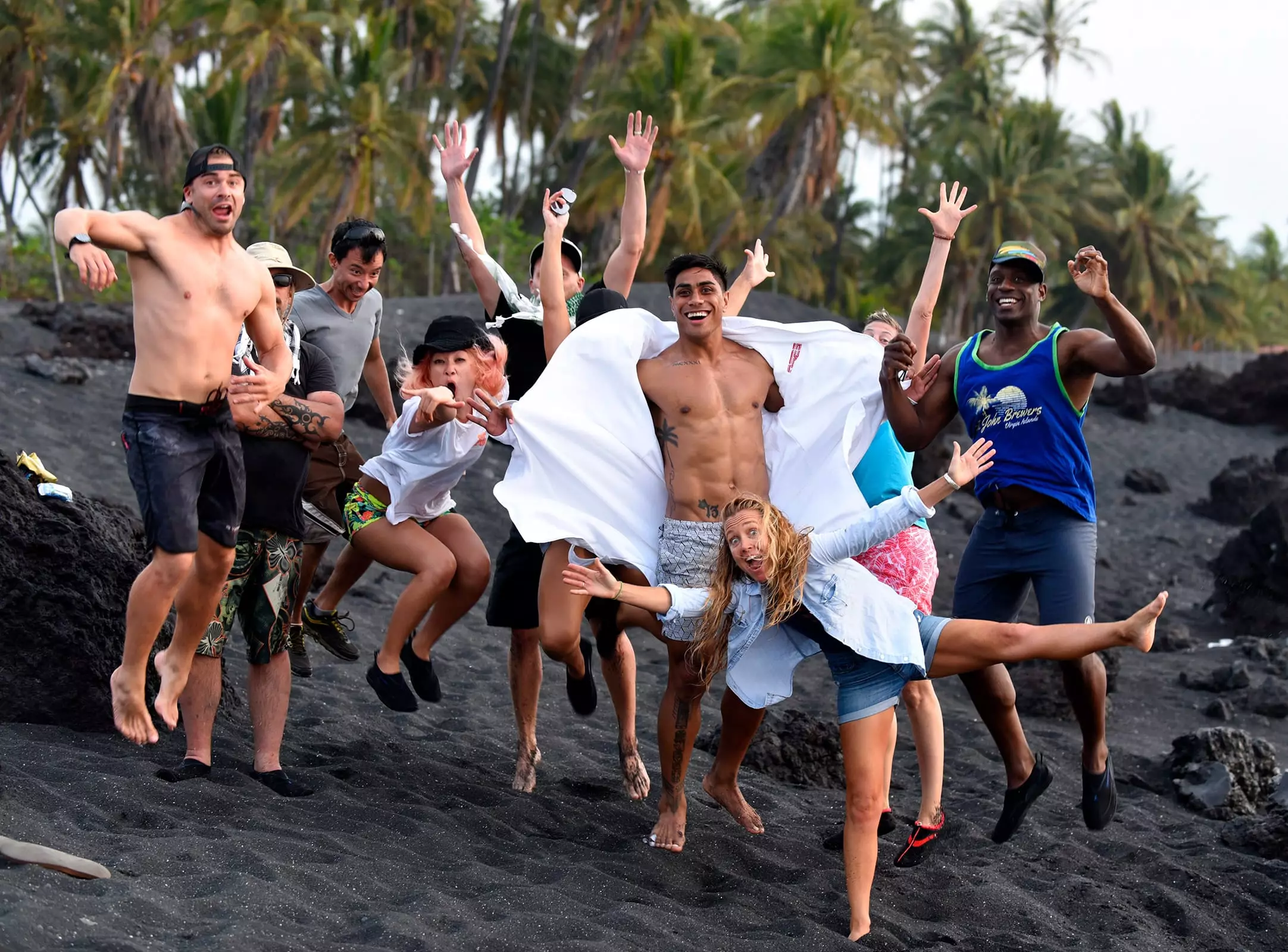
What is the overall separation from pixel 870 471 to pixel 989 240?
Answer: 42350 mm

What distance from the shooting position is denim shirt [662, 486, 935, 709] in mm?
4664

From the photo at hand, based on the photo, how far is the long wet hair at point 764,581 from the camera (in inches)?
185

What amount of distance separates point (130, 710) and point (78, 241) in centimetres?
172

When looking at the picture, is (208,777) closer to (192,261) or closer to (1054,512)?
(192,261)

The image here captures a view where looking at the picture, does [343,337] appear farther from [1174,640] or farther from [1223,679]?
[1174,640]

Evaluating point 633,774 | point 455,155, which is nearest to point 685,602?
point 633,774

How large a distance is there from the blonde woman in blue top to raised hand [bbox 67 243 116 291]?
1765mm

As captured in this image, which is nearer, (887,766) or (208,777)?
(887,766)

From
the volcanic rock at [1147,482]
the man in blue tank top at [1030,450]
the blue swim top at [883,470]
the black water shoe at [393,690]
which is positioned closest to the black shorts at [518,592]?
the black water shoe at [393,690]

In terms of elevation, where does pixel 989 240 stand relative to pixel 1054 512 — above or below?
above

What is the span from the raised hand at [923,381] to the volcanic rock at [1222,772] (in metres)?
3.45

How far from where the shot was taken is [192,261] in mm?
4809

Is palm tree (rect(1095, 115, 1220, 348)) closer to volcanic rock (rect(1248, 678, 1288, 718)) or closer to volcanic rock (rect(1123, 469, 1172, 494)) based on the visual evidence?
volcanic rock (rect(1123, 469, 1172, 494))

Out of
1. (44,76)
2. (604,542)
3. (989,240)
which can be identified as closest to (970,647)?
(604,542)
